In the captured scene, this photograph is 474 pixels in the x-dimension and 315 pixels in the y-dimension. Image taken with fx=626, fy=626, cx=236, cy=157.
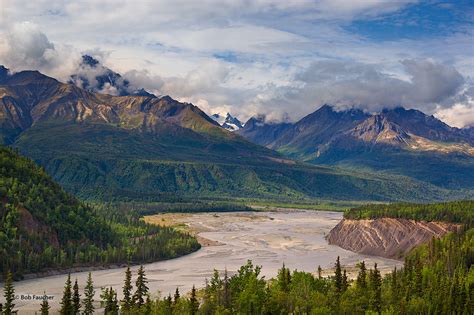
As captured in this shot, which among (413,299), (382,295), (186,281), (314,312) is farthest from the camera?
(186,281)

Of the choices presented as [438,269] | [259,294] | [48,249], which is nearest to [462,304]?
[438,269]

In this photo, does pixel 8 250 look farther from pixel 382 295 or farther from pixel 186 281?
pixel 382 295

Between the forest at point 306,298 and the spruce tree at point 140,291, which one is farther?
the spruce tree at point 140,291

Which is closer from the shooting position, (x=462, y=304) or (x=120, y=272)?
(x=462, y=304)

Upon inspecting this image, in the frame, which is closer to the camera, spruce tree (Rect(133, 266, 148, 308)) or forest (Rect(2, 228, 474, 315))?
forest (Rect(2, 228, 474, 315))

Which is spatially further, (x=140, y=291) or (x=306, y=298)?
(x=140, y=291)

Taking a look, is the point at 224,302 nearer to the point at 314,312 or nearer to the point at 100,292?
the point at 314,312

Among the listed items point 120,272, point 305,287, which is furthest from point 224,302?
point 120,272

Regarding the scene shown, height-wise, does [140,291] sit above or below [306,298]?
above

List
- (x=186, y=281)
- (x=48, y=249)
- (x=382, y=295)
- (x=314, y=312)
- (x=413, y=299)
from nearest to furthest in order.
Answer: (x=314, y=312)
(x=413, y=299)
(x=382, y=295)
(x=186, y=281)
(x=48, y=249)
